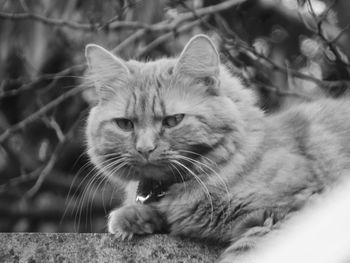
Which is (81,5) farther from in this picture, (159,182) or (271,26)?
(159,182)

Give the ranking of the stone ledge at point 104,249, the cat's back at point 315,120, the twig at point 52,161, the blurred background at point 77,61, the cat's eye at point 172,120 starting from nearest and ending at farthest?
the stone ledge at point 104,249 < the cat's eye at point 172,120 < the cat's back at point 315,120 < the blurred background at point 77,61 < the twig at point 52,161

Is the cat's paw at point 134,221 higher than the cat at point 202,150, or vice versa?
the cat at point 202,150

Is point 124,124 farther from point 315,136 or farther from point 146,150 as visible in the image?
point 315,136

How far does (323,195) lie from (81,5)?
6.00 ft

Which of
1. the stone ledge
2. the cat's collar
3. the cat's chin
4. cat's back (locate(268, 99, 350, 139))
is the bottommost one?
the stone ledge

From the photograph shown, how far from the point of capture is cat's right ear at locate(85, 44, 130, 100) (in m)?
1.69

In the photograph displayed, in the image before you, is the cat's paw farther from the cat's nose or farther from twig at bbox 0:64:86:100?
twig at bbox 0:64:86:100

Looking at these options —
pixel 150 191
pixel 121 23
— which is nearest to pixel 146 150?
pixel 150 191

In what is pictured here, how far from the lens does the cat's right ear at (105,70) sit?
5.55 feet

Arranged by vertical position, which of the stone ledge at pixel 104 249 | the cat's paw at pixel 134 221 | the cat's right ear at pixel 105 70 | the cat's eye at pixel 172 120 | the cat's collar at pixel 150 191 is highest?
the cat's right ear at pixel 105 70

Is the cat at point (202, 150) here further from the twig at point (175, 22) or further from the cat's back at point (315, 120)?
A: the twig at point (175, 22)

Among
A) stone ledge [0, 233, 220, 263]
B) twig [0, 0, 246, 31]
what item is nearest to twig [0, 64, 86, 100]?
twig [0, 0, 246, 31]

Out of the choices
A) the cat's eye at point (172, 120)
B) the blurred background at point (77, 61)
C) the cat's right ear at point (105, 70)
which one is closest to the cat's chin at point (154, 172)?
the cat's eye at point (172, 120)

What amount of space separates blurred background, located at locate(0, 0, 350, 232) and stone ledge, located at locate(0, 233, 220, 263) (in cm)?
105
